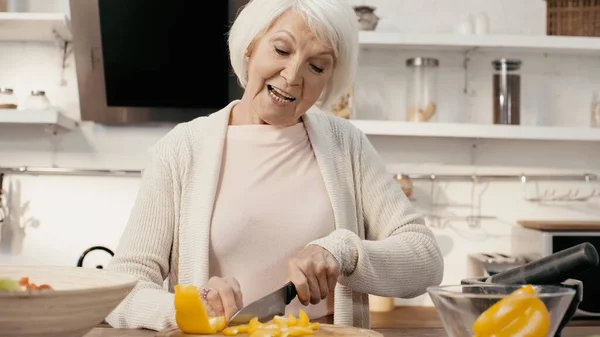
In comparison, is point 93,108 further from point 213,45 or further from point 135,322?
point 135,322

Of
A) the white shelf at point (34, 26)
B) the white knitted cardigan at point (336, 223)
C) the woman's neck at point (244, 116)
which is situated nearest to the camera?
the white knitted cardigan at point (336, 223)

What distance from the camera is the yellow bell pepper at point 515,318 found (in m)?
0.70

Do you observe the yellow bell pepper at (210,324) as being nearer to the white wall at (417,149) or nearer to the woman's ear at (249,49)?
the woman's ear at (249,49)

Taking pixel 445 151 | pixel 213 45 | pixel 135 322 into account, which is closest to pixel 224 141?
pixel 135 322

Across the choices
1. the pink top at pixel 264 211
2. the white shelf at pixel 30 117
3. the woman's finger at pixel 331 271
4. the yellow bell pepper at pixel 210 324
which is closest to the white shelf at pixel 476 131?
the white shelf at pixel 30 117

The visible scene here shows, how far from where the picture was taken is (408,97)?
303 cm

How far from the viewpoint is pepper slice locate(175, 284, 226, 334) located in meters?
0.87

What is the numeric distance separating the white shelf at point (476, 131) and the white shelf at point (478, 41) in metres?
0.31

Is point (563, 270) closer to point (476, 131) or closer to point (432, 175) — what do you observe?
point (476, 131)

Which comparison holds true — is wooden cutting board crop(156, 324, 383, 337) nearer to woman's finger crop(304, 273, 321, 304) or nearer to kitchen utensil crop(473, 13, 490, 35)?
woman's finger crop(304, 273, 321, 304)

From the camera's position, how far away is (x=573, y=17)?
3.07 metres

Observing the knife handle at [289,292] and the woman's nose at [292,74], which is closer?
the knife handle at [289,292]

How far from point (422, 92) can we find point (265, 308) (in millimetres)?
2111

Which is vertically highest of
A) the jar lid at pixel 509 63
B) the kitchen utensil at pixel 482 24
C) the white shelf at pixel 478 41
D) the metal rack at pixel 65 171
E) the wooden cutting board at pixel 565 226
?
the kitchen utensil at pixel 482 24
